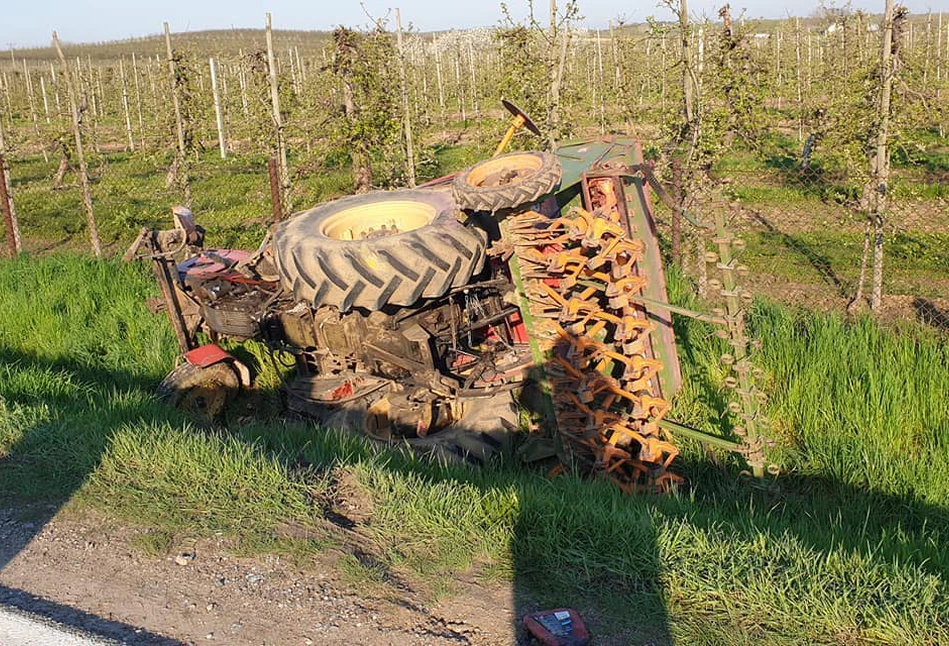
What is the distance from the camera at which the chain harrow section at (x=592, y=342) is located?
4895 mm

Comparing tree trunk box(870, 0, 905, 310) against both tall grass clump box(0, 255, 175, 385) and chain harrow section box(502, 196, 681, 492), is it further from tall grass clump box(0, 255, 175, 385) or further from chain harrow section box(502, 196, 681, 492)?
tall grass clump box(0, 255, 175, 385)

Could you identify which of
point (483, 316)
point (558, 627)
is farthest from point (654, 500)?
point (483, 316)

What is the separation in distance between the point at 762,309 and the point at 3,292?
25.3 feet

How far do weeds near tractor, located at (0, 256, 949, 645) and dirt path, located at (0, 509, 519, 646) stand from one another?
126 mm

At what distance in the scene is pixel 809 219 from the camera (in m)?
13.9

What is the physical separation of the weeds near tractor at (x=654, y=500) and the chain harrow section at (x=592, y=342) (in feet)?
1.15

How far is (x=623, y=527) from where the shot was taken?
3771mm

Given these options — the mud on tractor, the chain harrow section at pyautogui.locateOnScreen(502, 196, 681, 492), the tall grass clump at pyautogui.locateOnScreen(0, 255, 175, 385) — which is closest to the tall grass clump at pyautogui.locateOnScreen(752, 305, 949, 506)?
the mud on tractor

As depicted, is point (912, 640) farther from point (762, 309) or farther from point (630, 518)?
point (762, 309)

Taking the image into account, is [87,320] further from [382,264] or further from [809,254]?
[809,254]

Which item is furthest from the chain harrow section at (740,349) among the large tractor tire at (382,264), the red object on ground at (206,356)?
the red object on ground at (206,356)

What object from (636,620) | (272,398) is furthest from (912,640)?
(272,398)

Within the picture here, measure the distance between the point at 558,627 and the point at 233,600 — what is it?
1.34 metres

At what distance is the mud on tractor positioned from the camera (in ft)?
16.3
